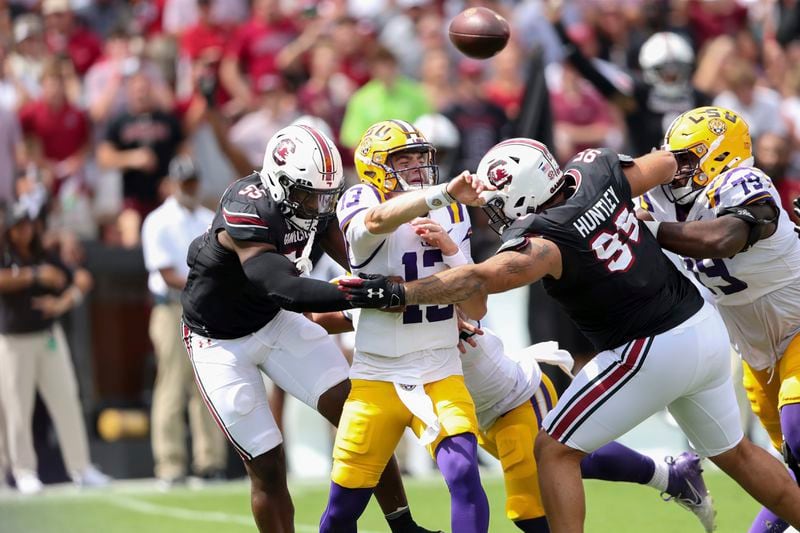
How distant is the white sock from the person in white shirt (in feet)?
16.0

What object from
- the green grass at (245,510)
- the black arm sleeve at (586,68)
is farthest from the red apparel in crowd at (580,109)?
the green grass at (245,510)

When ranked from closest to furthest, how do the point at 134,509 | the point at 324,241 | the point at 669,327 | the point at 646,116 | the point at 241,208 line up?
the point at 669,327
the point at 241,208
the point at 324,241
the point at 134,509
the point at 646,116

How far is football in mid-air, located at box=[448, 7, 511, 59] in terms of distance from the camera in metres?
6.83

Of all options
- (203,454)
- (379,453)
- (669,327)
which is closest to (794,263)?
(669,327)

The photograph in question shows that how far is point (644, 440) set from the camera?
34.5ft

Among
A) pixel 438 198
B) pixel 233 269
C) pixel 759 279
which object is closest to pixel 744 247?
pixel 759 279

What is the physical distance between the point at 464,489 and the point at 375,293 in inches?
34.1

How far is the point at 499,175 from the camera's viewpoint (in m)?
5.62

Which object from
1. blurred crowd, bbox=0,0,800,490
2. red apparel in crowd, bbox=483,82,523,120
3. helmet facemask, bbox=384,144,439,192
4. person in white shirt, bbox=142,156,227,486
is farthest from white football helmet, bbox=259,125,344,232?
red apparel in crowd, bbox=483,82,523,120

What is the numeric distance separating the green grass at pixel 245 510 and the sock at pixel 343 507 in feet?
7.36

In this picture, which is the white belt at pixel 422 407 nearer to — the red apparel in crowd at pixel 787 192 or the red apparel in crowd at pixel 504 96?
the red apparel in crowd at pixel 787 192

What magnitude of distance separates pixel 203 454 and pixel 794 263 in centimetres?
560

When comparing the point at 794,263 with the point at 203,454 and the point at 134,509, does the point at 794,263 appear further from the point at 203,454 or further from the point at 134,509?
the point at 203,454

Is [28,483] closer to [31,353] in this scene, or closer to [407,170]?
[31,353]
